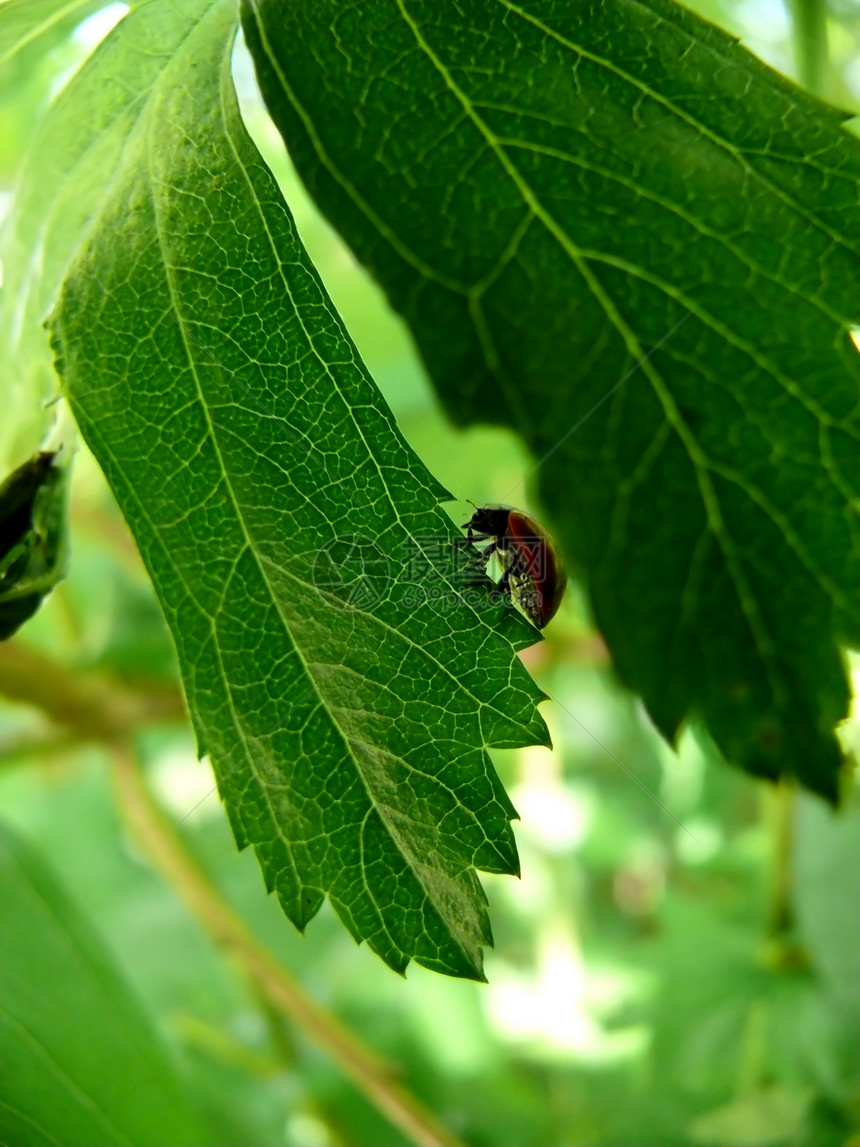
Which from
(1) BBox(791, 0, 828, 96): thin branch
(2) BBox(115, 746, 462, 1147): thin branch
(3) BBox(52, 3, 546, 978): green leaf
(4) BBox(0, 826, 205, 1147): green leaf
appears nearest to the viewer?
(3) BBox(52, 3, 546, 978): green leaf

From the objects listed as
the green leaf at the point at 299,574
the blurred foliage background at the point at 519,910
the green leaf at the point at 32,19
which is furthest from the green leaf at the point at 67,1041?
the green leaf at the point at 32,19

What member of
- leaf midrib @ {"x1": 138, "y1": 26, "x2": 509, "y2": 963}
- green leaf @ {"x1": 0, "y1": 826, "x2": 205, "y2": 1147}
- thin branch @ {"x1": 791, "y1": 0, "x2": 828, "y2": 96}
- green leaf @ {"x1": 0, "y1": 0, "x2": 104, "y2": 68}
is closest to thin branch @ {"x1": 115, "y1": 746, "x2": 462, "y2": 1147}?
green leaf @ {"x1": 0, "y1": 826, "x2": 205, "y2": 1147}

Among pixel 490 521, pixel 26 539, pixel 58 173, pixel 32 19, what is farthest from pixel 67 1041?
pixel 32 19

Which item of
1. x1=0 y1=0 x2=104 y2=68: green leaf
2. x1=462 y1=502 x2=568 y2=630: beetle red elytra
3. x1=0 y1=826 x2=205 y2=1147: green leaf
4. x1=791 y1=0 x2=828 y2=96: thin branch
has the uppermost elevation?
x1=791 y1=0 x2=828 y2=96: thin branch

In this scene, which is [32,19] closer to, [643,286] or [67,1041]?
[643,286]

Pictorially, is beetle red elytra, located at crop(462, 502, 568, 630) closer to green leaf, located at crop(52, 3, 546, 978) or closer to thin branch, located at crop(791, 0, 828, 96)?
green leaf, located at crop(52, 3, 546, 978)

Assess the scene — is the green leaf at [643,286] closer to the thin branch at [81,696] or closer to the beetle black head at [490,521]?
Answer: the beetle black head at [490,521]
